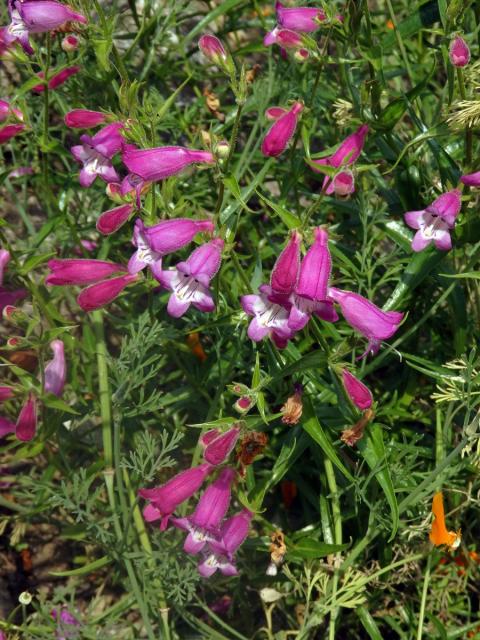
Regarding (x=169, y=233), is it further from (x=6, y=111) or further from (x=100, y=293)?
(x=6, y=111)

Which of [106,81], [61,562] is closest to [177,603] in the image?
[61,562]

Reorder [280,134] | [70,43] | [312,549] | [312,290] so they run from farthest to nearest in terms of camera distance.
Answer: [70,43], [312,549], [280,134], [312,290]

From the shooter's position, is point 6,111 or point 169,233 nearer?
point 169,233

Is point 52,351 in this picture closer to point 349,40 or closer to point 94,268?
point 94,268

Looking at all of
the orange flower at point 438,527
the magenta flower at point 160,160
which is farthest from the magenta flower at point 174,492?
the magenta flower at point 160,160

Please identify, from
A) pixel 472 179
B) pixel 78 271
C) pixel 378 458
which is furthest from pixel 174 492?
pixel 472 179

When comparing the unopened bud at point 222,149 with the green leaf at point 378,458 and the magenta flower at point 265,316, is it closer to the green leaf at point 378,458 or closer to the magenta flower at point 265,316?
the magenta flower at point 265,316

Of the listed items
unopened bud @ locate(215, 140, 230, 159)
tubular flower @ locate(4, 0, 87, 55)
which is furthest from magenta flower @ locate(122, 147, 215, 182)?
tubular flower @ locate(4, 0, 87, 55)
